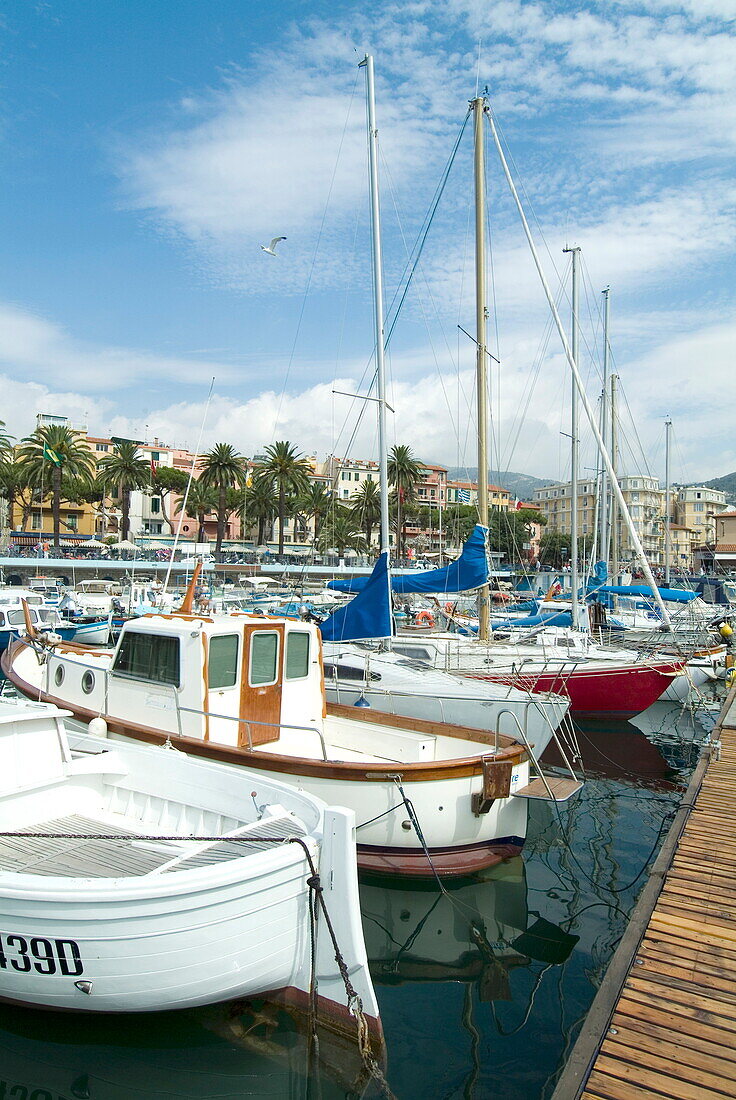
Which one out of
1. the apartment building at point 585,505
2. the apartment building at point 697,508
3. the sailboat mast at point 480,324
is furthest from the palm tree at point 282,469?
the apartment building at point 697,508

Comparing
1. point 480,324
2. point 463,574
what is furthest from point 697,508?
point 463,574

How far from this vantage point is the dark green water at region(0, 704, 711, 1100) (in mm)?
5168

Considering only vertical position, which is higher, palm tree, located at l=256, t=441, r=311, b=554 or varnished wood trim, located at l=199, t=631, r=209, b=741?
palm tree, located at l=256, t=441, r=311, b=554

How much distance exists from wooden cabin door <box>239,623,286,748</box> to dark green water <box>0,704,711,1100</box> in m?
2.36

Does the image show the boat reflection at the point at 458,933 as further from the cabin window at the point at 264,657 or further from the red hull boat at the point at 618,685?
the red hull boat at the point at 618,685

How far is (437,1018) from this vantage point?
6.17 metres

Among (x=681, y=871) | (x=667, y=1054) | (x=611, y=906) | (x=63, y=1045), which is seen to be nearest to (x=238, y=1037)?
(x=63, y=1045)

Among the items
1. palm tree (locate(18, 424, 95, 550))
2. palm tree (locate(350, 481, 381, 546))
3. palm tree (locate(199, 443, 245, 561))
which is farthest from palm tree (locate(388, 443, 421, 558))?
palm tree (locate(18, 424, 95, 550))

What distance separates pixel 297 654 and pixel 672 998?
20.4ft

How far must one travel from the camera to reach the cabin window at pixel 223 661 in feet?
29.0

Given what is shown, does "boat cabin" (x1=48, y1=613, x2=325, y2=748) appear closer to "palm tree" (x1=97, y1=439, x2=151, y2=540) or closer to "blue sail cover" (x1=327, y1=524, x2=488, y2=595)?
"blue sail cover" (x1=327, y1=524, x2=488, y2=595)

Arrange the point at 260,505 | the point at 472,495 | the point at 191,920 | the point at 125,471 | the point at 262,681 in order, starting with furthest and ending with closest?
1. the point at 472,495
2. the point at 260,505
3. the point at 125,471
4. the point at 262,681
5. the point at 191,920

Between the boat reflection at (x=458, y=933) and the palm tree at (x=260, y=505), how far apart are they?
182 feet

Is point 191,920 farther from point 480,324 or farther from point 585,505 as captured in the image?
point 585,505
